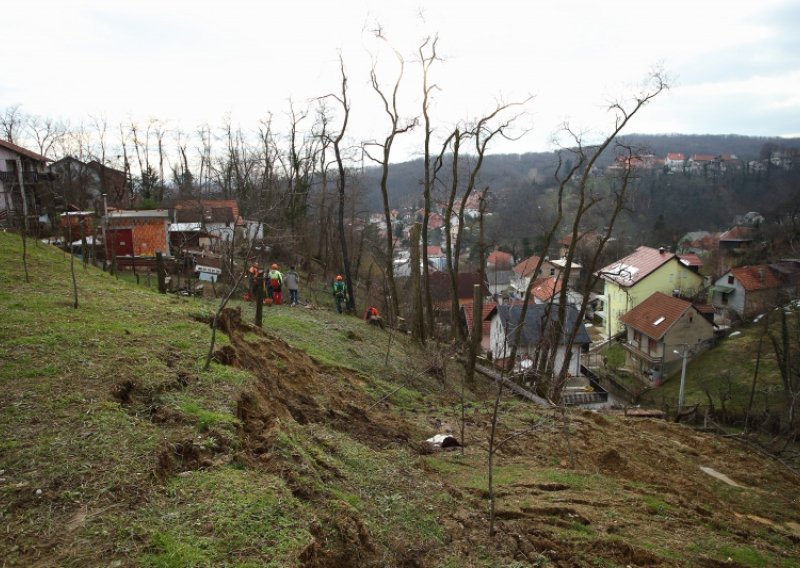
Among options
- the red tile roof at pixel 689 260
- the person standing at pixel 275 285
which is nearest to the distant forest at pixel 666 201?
the red tile roof at pixel 689 260

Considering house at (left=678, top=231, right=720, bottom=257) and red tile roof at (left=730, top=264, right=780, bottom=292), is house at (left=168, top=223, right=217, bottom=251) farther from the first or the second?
house at (left=678, top=231, right=720, bottom=257)

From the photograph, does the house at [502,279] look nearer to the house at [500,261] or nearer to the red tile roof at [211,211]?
the house at [500,261]

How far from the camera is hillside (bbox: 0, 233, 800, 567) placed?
442 cm

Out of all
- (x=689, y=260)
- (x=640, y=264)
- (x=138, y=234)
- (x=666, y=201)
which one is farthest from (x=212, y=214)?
(x=666, y=201)

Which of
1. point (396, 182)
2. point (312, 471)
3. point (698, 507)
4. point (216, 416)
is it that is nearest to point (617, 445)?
point (698, 507)

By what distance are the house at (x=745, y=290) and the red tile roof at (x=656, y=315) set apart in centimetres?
918

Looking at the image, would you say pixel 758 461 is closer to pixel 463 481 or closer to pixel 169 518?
pixel 463 481

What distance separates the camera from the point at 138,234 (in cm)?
2262

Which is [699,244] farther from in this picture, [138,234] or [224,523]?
[224,523]

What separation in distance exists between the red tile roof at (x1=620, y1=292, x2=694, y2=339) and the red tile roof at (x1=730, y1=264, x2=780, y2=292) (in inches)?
474

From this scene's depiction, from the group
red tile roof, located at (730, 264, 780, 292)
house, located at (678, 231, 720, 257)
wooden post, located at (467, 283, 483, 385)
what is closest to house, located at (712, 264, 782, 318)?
red tile roof, located at (730, 264, 780, 292)

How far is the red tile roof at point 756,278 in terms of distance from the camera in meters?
44.2

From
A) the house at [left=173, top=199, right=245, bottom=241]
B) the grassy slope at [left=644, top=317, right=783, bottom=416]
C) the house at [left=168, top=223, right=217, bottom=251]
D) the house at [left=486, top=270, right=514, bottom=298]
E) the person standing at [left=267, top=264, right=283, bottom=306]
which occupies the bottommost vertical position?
the grassy slope at [left=644, top=317, right=783, bottom=416]

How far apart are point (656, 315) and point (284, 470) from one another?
35.2m
